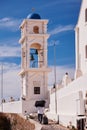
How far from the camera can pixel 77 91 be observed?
1255 inches

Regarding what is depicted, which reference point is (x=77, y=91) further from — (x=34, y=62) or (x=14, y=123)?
(x=34, y=62)

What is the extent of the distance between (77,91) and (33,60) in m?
21.0

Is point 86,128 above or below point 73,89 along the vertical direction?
below

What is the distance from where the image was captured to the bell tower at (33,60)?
51656 mm

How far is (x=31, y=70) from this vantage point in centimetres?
5172

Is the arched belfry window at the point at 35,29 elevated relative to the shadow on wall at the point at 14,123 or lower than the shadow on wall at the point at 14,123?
elevated

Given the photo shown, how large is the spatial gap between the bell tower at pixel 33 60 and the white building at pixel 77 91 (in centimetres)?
837

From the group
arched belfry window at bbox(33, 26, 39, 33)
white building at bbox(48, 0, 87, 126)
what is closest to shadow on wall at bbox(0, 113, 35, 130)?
white building at bbox(48, 0, 87, 126)

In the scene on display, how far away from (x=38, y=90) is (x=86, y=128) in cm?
2663

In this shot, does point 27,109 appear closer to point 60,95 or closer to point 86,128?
point 60,95

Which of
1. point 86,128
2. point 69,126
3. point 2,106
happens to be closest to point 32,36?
point 2,106

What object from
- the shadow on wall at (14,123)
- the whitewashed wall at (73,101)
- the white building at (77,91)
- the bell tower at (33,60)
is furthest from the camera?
the bell tower at (33,60)

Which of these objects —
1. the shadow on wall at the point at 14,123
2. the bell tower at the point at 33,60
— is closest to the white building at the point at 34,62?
the bell tower at the point at 33,60

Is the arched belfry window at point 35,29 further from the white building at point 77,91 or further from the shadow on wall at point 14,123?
the shadow on wall at point 14,123
